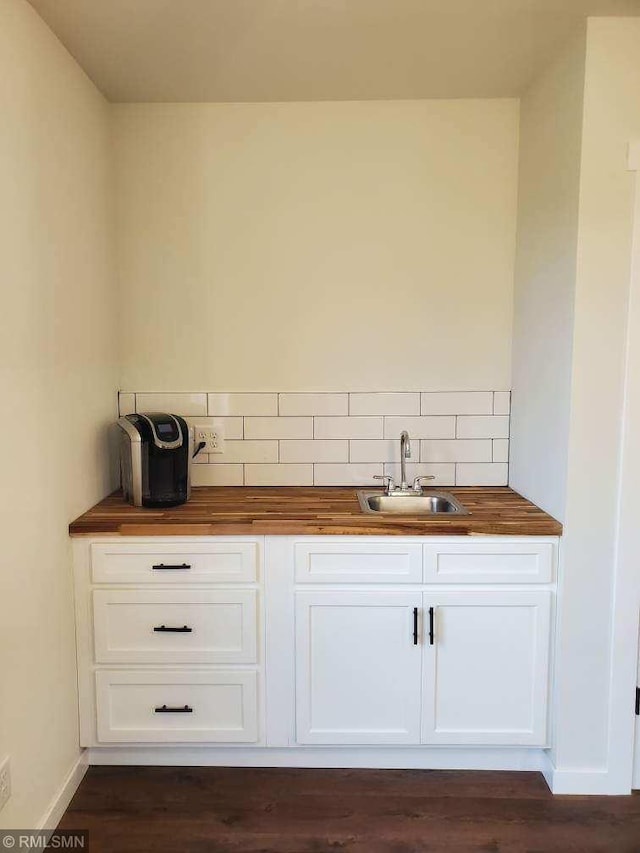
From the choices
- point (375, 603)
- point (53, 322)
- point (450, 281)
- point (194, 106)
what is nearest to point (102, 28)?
point (194, 106)

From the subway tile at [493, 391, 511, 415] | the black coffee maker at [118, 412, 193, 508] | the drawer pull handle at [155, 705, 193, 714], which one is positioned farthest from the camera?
the subway tile at [493, 391, 511, 415]

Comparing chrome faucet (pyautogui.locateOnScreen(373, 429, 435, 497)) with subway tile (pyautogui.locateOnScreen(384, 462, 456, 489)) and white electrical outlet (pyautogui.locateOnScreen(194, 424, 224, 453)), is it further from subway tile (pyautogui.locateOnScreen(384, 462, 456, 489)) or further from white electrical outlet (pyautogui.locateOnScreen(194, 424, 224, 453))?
white electrical outlet (pyautogui.locateOnScreen(194, 424, 224, 453))

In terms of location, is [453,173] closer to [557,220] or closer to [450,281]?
[450,281]

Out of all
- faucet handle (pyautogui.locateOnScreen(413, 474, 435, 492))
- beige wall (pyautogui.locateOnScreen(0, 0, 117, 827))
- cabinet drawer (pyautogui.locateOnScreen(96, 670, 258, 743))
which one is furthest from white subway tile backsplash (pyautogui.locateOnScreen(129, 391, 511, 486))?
cabinet drawer (pyautogui.locateOnScreen(96, 670, 258, 743))

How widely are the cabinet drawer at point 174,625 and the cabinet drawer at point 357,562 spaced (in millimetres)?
213

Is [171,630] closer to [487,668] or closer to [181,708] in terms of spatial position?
[181,708]

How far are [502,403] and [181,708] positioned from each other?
170cm

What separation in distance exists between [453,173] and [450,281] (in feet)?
1.41

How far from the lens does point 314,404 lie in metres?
2.49

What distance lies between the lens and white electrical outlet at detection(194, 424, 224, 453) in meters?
2.50

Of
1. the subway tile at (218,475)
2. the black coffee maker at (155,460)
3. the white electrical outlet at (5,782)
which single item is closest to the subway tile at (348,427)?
the subway tile at (218,475)

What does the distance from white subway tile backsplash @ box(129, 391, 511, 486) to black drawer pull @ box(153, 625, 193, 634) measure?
0.70 m

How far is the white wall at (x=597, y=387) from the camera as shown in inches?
69.8

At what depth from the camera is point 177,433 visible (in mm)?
2152
